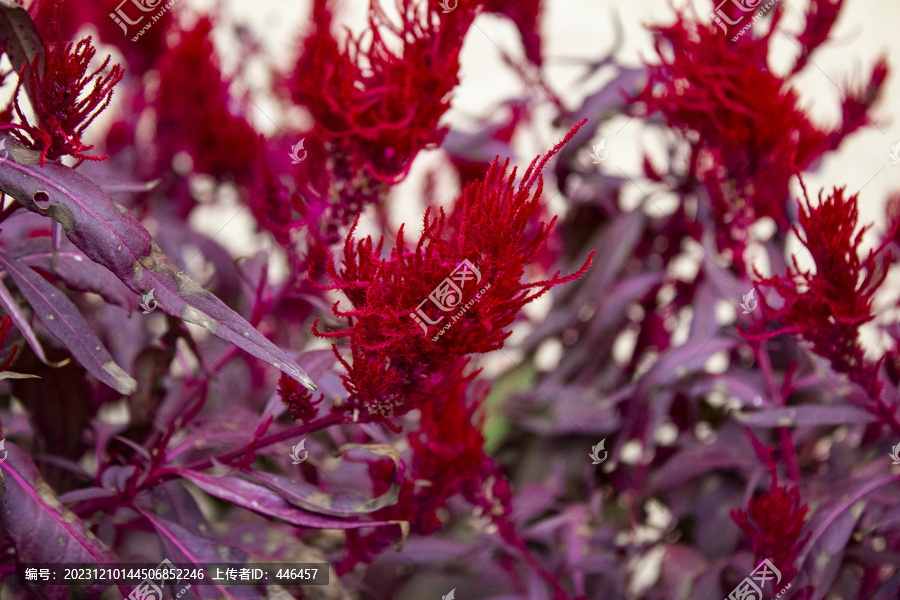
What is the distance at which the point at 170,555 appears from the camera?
0.45 m

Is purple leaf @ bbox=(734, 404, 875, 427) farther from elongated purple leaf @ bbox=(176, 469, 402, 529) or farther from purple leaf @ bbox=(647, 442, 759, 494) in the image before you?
elongated purple leaf @ bbox=(176, 469, 402, 529)

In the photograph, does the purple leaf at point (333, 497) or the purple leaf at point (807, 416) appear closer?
the purple leaf at point (333, 497)

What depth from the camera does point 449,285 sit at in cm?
35

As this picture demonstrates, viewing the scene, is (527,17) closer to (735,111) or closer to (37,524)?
(735,111)

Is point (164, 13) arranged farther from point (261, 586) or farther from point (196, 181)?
point (261, 586)

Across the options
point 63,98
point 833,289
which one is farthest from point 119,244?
point 833,289

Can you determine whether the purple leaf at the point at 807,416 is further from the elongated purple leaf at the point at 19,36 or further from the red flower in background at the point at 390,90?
the elongated purple leaf at the point at 19,36

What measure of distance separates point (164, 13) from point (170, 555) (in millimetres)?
601

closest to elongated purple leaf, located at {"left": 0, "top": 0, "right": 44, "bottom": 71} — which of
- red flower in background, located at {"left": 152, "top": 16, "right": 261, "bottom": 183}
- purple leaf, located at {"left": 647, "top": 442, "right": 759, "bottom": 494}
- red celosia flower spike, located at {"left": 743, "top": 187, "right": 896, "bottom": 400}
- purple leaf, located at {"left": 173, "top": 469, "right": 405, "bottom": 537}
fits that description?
purple leaf, located at {"left": 173, "top": 469, "right": 405, "bottom": 537}

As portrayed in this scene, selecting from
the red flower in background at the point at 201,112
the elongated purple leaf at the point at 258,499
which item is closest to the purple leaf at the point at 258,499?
the elongated purple leaf at the point at 258,499

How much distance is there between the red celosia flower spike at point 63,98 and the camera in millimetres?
352

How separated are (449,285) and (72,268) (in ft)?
0.93

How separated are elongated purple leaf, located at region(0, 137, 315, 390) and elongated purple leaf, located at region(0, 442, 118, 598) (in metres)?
0.14

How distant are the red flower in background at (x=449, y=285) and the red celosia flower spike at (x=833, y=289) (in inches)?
7.7
